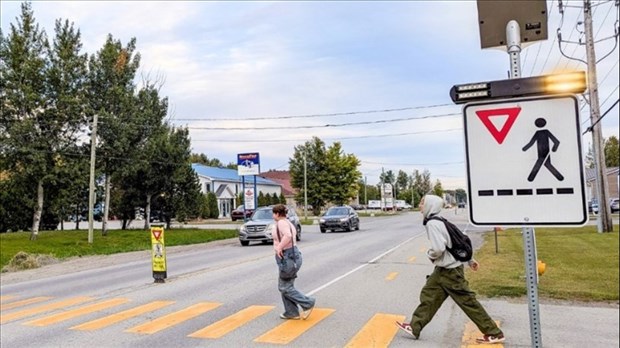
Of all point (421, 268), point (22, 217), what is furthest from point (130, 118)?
point (421, 268)

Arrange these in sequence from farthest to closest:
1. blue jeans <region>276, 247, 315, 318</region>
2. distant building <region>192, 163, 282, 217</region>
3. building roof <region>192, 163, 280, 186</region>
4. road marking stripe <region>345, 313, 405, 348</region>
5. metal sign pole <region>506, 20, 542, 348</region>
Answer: building roof <region>192, 163, 280, 186</region> → distant building <region>192, 163, 282, 217</region> → blue jeans <region>276, 247, 315, 318</region> → road marking stripe <region>345, 313, 405, 348</region> → metal sign pole <region>506, 20, 542, 348</region>

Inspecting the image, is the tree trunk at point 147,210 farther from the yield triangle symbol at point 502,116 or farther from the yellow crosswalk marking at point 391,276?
the yield triangle symbol at point 502,116

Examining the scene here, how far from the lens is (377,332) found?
7.04 m

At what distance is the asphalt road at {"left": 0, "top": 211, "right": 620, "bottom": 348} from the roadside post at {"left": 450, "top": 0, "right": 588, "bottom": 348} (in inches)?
177

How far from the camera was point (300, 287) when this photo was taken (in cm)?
1120

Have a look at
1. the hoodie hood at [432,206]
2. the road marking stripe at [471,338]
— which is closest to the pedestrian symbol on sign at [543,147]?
the hoodie hood at [432,206]

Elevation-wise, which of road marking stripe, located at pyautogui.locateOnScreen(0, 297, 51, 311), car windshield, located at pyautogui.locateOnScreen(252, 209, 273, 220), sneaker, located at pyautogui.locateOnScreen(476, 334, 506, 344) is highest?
car windshield, located at pyautogui.locateOnScreen(252, 209, 273, 220)

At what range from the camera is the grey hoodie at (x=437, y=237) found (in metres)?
6.10

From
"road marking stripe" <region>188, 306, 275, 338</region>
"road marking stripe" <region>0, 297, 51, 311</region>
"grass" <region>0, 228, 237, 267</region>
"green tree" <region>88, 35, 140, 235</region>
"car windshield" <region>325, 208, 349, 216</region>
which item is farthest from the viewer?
"car windshield" <region>325, 208, 349, 216</region>

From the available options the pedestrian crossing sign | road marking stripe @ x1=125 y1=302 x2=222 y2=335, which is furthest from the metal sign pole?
road marking stripe @ x1=125 y1=302 x2=222 y2=335

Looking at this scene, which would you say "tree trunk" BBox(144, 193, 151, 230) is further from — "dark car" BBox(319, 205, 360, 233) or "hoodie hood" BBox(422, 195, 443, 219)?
"hoodie hood" BBox(422, 195, 443, 219)

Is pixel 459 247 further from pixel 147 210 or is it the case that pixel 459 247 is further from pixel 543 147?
pixel 147 210

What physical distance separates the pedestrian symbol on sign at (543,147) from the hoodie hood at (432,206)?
4159 mm

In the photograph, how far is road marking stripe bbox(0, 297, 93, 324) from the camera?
894 cm
